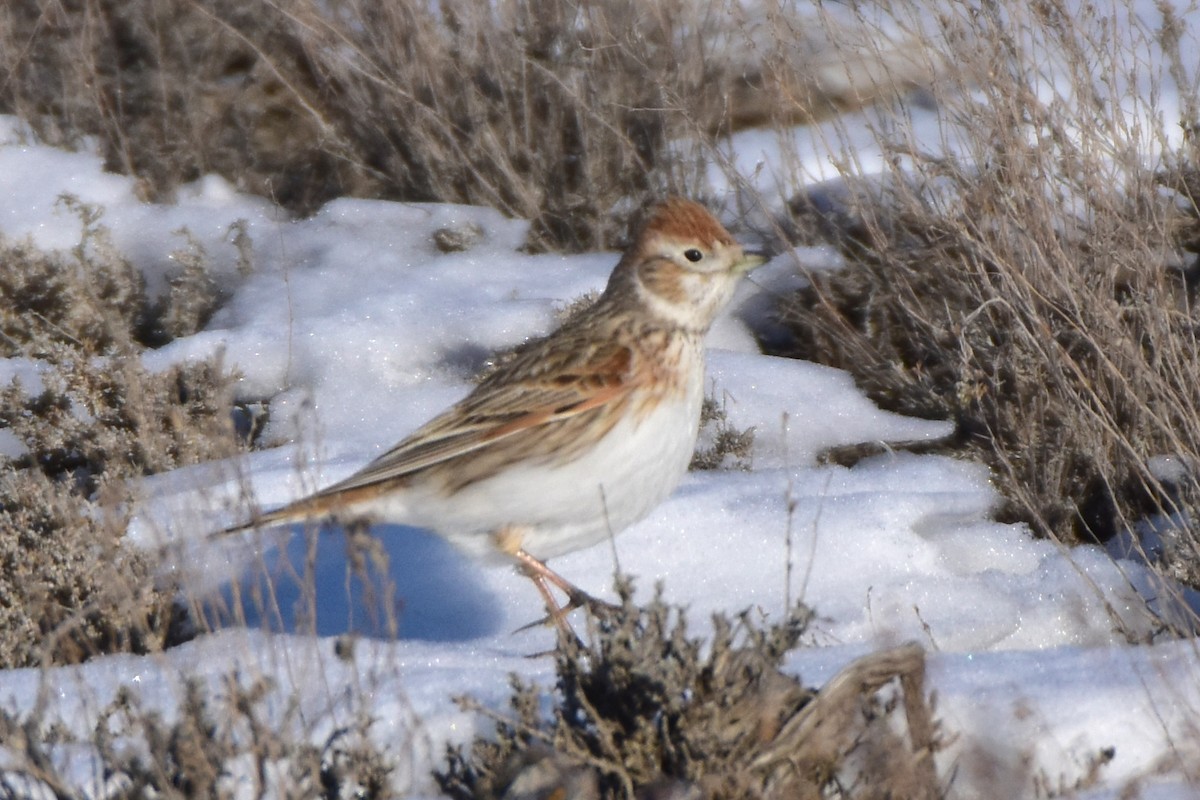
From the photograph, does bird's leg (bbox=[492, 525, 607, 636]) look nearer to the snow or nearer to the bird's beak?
the snow

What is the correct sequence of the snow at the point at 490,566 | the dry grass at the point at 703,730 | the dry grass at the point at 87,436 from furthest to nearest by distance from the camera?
the dry grass at the point at 87,436 < the snow at the point at 490,566 < the dry grass at the point at 703,730

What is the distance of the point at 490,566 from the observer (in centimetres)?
443

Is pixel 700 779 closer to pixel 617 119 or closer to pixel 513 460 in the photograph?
pixel 513 460

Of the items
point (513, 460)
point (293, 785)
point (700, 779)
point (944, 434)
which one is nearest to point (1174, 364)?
point (944, 434)

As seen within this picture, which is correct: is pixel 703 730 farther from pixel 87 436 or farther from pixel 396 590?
pixel 87 436

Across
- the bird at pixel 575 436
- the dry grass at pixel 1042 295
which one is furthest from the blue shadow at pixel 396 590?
the dry grass at pixel 1042 295

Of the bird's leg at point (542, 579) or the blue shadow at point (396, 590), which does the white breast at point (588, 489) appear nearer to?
the bird's leg at point (542, 579)

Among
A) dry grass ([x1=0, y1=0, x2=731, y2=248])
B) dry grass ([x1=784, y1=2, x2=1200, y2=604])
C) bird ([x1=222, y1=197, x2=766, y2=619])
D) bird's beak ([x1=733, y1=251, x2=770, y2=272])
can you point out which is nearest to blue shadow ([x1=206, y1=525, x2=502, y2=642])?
bird ([x1=222, y1=197, x2=766, y2=619])

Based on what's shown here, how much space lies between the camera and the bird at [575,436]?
4.09 m

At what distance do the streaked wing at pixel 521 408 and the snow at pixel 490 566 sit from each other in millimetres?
339

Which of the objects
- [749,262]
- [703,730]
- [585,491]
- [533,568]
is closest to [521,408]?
[585,491]

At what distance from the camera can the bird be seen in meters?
4.09

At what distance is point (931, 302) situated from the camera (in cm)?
554

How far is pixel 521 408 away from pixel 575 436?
197mm
